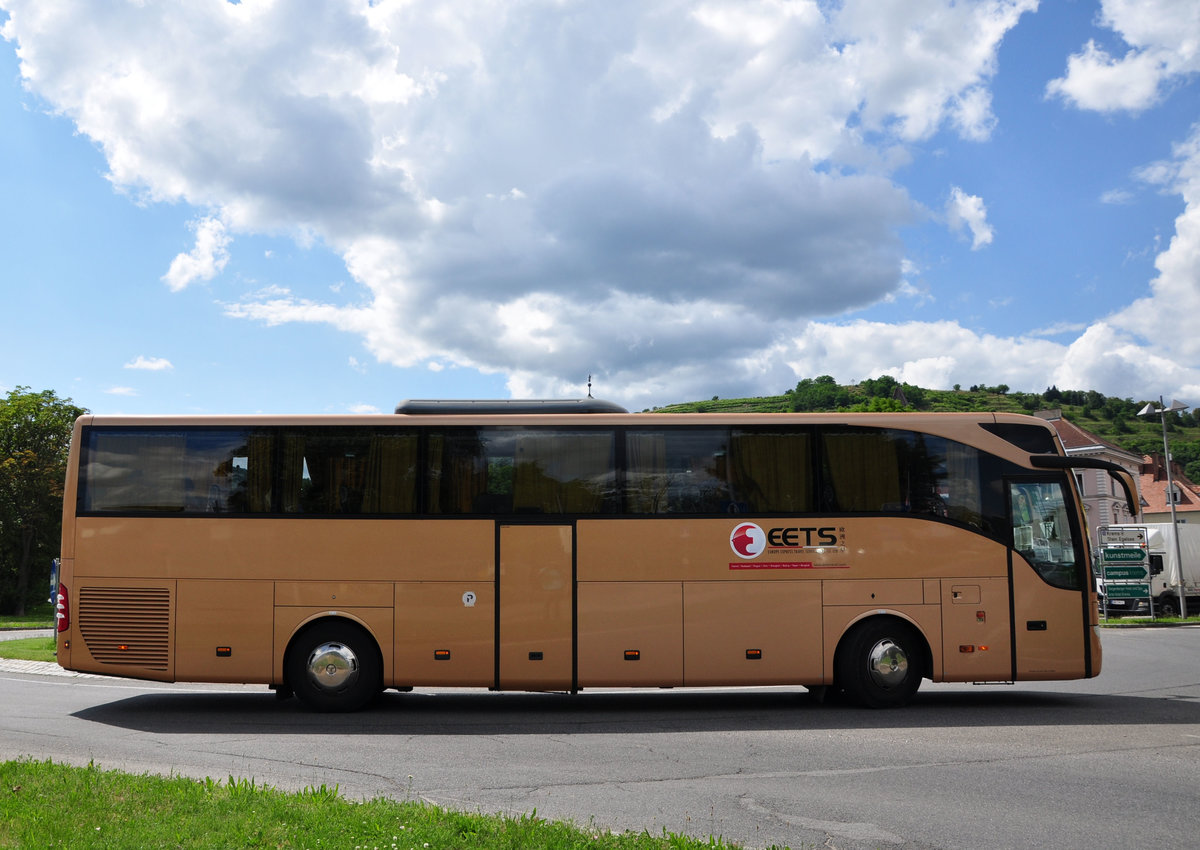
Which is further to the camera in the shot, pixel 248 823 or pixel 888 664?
pixel 888 664

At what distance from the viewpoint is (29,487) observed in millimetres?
50562

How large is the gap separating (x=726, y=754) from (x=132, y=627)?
7072 mm

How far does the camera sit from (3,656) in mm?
18547

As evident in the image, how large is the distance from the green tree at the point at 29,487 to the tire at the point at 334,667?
45918 millimetres

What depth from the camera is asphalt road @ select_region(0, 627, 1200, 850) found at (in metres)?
6.31

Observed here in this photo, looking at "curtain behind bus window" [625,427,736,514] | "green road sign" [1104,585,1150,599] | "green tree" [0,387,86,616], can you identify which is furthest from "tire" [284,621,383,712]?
"green tree" [0,387,86,616]

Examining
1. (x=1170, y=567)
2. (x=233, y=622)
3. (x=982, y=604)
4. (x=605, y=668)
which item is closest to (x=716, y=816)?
(x=605, y=668)

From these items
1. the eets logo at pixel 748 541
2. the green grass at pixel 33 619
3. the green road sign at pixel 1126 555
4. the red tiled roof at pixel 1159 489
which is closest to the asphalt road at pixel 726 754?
the eets logo at pixel 748 541

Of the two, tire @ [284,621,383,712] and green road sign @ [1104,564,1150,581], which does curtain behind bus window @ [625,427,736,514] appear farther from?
green road sign @ [1104,564,1150,581]

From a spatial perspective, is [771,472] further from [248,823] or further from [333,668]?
[248,823]

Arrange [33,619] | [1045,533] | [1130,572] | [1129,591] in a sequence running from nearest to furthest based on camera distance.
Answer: [1045,533]
[1130,572]
[1129,591]
[33,619]

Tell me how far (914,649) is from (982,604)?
95 cm

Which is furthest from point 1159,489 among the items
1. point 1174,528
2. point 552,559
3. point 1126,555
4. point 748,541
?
point 552,559

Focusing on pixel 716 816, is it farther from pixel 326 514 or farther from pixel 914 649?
pixel 326 514
